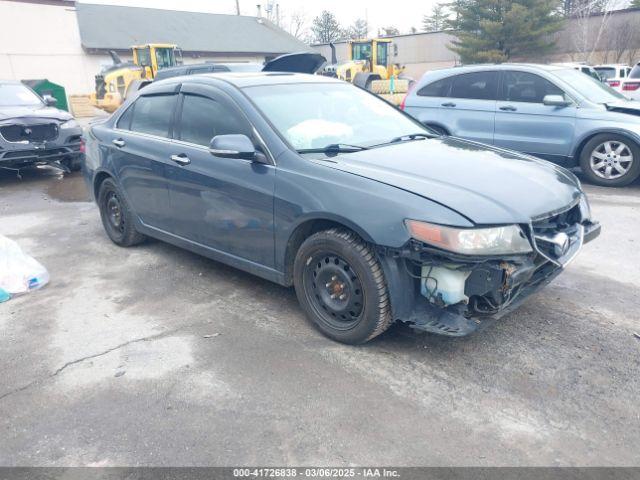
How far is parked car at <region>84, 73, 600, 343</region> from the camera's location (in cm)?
301

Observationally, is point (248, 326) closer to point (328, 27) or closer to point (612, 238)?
point (612, 238)

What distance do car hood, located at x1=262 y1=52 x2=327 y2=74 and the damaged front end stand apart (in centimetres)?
508

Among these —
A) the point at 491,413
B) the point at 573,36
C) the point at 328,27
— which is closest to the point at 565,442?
the point at 491,413

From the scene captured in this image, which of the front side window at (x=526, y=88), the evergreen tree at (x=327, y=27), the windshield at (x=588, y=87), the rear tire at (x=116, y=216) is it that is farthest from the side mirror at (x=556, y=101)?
the evergreen tree at (x=327, y=27)

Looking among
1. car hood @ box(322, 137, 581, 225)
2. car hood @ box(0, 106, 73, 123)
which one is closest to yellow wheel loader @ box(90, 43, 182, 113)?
car hood @ box(0, 106, 73, 123)

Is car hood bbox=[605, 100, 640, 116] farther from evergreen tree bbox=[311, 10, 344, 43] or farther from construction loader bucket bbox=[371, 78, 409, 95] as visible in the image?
evergreen tree bbox=[311, 10, 344, 43]

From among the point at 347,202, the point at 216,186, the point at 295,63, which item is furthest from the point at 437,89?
the point at 347,202

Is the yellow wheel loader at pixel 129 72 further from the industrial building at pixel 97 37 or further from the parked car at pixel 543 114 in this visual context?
the parked car at pixel 543 114

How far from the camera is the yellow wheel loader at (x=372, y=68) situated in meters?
19.9

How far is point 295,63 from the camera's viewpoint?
7641 millimetres

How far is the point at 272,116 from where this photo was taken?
3.90 m

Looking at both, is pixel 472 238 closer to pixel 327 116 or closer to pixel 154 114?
pixel 327 116

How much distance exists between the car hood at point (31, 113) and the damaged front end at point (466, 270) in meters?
8.11

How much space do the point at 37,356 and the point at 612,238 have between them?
527cm
